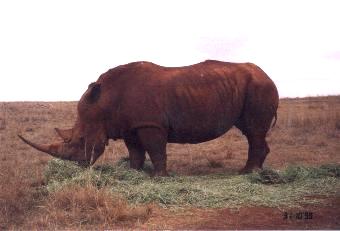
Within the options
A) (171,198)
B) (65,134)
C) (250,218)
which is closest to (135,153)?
(65,134)

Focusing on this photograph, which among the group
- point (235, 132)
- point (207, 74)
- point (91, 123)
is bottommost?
point (235, 132)

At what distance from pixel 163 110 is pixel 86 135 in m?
1.35

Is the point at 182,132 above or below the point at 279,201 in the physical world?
above

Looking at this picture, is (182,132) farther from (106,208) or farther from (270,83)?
(106,208)

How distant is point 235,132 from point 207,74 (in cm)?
884

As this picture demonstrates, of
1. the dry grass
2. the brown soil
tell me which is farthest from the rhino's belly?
the brown soil

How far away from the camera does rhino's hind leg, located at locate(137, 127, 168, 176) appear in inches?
338

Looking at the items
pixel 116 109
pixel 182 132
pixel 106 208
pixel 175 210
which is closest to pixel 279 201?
pixel 175 210

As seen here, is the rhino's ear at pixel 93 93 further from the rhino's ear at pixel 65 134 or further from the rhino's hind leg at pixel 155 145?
the rhino's hind leg at pixel 155 145

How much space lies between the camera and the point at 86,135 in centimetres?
877

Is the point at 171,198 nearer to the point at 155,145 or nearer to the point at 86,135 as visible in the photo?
the point at 155,145

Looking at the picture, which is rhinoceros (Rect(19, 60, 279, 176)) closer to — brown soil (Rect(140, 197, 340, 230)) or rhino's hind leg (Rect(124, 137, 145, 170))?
rhino's hind leg (Rect(124, 137, 145, 170))

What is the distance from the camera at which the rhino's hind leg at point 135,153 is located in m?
9.15

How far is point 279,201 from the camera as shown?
640cm
